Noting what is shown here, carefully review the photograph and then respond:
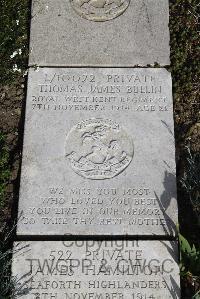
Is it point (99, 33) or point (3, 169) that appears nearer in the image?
point (3, 169)

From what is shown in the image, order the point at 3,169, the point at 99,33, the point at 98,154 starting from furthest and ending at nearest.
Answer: the point at 99,33 < the point at 3,169 < the point at 98,154

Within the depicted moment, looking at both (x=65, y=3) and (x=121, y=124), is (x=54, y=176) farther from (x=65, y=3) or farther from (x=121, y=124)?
(x=65, y=3)

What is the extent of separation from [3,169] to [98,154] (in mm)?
858

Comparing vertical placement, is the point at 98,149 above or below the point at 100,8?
below

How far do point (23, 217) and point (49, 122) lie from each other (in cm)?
88

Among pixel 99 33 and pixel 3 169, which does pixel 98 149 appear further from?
pixel 99 33

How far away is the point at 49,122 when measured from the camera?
438cm

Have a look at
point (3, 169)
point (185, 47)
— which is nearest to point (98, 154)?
point (3, 169)

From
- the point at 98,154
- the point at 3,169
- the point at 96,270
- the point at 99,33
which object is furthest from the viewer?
the point at 99,33

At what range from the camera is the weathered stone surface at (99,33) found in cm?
Answer: 463

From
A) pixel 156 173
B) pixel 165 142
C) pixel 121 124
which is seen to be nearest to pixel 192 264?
pixel 156 173

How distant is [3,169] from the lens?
434cm

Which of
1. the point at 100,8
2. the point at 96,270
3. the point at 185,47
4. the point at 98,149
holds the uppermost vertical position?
the point at 100,8

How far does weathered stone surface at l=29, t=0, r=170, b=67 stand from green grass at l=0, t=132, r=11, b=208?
853 millimetres
